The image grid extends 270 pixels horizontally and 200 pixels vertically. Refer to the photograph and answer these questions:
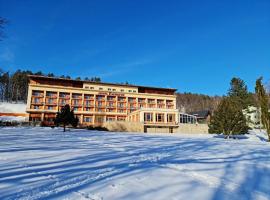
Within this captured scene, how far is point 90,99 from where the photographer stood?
68938 mm

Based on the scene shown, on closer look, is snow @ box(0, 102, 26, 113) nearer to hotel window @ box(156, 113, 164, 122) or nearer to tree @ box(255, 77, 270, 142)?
hotel window @ box(156, 113, 164, 122)

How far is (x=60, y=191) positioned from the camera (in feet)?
14.5

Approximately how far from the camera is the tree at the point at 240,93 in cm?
5631

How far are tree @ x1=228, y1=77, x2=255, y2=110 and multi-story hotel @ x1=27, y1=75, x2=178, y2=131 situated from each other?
1892cm

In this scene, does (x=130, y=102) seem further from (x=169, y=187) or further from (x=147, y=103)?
(x=169, y=187)

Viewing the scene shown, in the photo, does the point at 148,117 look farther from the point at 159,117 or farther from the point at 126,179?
the point at 126,179

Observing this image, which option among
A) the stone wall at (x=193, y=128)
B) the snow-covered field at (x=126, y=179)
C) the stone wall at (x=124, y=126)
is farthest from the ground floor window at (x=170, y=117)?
the snow-covered field at (x=126, y=179)

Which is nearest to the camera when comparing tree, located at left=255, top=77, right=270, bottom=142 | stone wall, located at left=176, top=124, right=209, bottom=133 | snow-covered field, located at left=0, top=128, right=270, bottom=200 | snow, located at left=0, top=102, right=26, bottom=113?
snow-covered field, located at left=0, top=128, right=270, bottom=200

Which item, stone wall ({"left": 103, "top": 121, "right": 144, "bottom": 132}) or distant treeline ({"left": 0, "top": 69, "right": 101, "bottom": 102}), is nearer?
stone wall ({"left": 103, "top": 121, "right": 144, "bottom": 132})

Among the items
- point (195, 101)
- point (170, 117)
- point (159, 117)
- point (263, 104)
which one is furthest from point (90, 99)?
point (195, 101)

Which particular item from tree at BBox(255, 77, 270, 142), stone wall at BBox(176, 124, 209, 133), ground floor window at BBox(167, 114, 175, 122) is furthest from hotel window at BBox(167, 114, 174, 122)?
tree at BBox(255, 77, 270, 142)

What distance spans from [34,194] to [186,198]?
283 cm

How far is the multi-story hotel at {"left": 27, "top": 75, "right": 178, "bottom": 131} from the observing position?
63.9 m

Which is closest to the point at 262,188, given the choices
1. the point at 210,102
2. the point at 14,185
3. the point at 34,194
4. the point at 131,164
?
the point at 131,164
